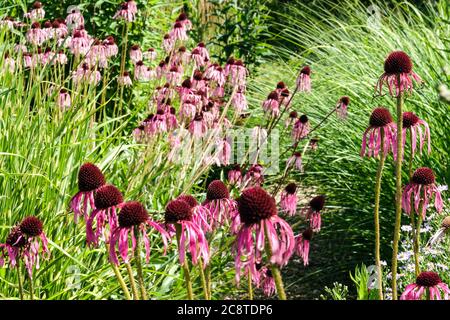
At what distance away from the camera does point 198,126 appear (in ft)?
10.9

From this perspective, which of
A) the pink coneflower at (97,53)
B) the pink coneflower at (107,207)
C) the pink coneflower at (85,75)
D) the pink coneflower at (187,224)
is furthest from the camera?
the pink coneflower at (97,53)

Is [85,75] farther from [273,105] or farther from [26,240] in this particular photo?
[26,240]

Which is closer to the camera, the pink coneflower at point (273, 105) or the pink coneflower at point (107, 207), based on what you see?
the pink coneflower at point (107, 207)

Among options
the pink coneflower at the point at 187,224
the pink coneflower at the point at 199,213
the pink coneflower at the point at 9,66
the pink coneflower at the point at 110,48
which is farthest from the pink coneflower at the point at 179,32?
the pink coneflower at the point at 187,224

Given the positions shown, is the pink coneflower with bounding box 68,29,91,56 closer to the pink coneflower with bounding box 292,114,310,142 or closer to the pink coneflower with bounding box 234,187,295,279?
the pink coneflower with bounding box 292,114,310,142

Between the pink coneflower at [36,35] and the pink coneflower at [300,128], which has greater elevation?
the pink coneflower at [36,35]

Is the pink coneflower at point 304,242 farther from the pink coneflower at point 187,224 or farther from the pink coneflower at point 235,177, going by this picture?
the pink coneflower at point 235,177

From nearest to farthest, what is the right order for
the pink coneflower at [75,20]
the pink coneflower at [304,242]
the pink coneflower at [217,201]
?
the pink coneflower at [217,201]
the pink coneflower at [304,242]
the pink coneflower at [75,20]

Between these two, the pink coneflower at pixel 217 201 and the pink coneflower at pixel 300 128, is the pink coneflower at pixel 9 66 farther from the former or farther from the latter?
the pink coneflower at pixel 217 201

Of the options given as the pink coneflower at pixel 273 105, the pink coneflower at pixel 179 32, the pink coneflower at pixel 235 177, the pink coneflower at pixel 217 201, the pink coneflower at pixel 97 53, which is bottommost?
the pink coneflower at pixel 217 201

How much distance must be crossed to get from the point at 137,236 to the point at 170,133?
202 centimetres

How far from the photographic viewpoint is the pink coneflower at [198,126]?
3.29m

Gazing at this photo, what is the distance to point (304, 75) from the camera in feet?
11.3
